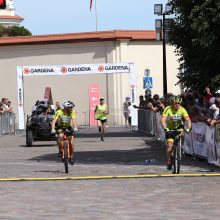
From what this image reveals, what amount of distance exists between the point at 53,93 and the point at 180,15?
111 feet

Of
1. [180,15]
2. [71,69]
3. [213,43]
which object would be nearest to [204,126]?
[213,43]

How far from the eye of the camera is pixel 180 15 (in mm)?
28312

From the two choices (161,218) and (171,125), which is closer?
(161,218)

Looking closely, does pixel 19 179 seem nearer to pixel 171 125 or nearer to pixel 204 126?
pixel 171 125

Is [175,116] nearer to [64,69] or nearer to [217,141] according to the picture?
[217,141]

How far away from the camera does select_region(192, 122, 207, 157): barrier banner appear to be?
76.4ft

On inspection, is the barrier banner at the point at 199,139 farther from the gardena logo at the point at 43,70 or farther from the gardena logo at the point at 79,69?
the gardena logo at the point at 43,70

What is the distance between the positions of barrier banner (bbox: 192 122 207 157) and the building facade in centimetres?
3442

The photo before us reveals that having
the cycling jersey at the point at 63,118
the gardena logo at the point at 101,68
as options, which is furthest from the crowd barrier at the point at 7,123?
the cycling jersey at the point at 63,118

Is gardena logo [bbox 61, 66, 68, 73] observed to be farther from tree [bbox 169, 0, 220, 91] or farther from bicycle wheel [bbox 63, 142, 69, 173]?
bicycle wheel [bbox 63, 142, 69, 173]

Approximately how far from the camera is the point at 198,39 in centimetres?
2597

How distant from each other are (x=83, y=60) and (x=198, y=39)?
114ft

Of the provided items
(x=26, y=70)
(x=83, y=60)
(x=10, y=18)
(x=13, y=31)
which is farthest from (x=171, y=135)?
(x=10, y=18)

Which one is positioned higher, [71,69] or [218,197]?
[71,69]
